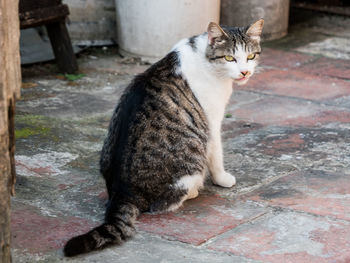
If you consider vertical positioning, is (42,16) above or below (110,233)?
above

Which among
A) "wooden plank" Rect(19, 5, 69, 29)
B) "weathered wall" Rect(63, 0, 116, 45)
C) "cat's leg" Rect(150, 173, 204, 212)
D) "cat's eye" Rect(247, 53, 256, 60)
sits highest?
"cat's eye" Rect(247, 53, 256, 60)

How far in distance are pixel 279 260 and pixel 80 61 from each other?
464cm

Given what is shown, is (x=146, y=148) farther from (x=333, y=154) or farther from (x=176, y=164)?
(x=333, y=154)

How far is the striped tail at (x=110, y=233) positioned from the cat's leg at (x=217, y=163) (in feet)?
2.07

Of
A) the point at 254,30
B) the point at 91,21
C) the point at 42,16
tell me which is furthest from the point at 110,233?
the point at 91,21

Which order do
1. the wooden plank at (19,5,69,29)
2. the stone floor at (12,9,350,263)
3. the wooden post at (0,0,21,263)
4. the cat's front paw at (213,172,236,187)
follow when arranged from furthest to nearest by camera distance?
the wooden plank at (19,5,69,29) → the cat's front paw at (213,172,236,187) → the stone floor at (12,9,350,263) → the wooden post at (0,0,21,263)

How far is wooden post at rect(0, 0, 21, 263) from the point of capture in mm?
2615

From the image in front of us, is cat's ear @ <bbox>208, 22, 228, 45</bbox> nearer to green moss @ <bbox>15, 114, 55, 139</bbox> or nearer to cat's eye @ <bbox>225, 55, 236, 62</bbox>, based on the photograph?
cat's eye @ <bbox>225, 55, 236, 62</bbox>

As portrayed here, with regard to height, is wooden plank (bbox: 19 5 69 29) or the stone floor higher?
wooden plank (bbox: 19 5 69 29)

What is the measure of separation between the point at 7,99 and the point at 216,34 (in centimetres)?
158

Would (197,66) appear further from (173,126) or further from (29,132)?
(29,132)

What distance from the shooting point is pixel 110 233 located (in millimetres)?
3309

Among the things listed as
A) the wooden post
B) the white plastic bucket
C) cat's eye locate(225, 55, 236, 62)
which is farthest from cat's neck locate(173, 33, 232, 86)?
the white plastic bucket

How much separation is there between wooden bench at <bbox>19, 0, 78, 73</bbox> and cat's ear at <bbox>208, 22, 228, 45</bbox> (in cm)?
286
